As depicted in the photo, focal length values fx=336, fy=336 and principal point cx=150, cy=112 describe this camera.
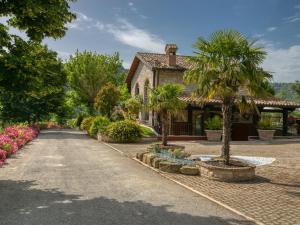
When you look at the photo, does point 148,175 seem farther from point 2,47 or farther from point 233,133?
point 233,133

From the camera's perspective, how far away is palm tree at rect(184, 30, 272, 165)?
11.1m

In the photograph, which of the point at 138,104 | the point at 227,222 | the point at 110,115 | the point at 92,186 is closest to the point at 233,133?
the point at 138,104

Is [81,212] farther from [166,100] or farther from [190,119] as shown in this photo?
[190,119]

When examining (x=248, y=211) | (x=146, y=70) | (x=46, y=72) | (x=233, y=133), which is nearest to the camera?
(x=248, y=211)

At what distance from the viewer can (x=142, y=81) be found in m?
32.0

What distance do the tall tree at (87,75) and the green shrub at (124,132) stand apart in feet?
72.7

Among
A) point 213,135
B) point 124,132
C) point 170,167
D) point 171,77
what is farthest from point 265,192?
point 171,77

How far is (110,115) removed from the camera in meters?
33.4

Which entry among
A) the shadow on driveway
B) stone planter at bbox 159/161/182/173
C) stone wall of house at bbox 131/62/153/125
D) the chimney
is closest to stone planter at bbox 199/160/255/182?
stone planter at bbox 159/161/182/173

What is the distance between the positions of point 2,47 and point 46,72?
1.58m

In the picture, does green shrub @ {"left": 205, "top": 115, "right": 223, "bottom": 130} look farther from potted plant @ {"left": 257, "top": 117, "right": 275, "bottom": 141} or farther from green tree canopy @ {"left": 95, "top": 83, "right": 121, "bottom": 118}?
green tree canopy @ {"left": 95, "top": 83, "right": 121, "bottom": 118}

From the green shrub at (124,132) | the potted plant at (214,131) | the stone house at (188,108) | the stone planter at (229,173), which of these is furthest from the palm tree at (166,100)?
the potted plant at (214,131)

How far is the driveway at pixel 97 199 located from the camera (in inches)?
269

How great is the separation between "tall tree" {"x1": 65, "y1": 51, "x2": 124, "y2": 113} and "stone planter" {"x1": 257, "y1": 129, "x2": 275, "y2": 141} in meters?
25.0
